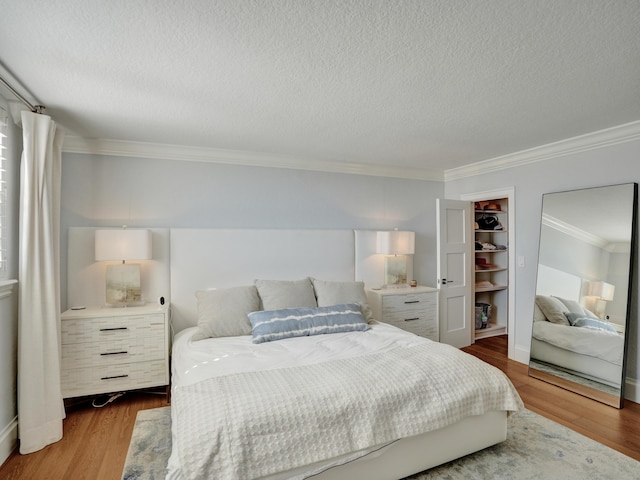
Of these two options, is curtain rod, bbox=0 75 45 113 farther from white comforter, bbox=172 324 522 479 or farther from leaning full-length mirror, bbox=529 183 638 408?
leaning full-length mirror, bbox=529 183 638 408

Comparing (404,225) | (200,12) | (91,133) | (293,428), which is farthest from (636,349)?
(91,133)

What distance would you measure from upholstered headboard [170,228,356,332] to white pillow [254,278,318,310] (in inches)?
14.2

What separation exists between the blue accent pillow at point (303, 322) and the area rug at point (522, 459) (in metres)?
0.98

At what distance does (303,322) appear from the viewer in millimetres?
2994

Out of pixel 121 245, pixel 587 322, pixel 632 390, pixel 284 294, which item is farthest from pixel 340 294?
pixel 632 390

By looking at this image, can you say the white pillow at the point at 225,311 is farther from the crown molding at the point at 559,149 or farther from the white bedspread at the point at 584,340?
the crown molding at the point at 559,149

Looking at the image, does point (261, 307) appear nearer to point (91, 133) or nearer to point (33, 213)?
point (33, 213)

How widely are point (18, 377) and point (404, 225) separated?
4.13 meters

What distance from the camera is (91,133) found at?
3.15m

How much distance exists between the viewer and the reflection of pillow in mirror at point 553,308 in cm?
344

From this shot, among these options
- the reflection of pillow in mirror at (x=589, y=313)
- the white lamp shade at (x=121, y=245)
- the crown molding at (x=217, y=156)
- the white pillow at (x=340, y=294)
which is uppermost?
the crown molding at (x=217, y=156)

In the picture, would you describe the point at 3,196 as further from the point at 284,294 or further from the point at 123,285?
the point at 284,294

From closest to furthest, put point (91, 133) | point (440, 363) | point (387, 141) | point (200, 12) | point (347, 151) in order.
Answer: point (200, 12) → point (440, 363) → point (91, 133) → point (387, 141) → point (347, 151)

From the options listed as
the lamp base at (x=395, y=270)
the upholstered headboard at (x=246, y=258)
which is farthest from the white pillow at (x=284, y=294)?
the lamp base at (x=395, y=270)
